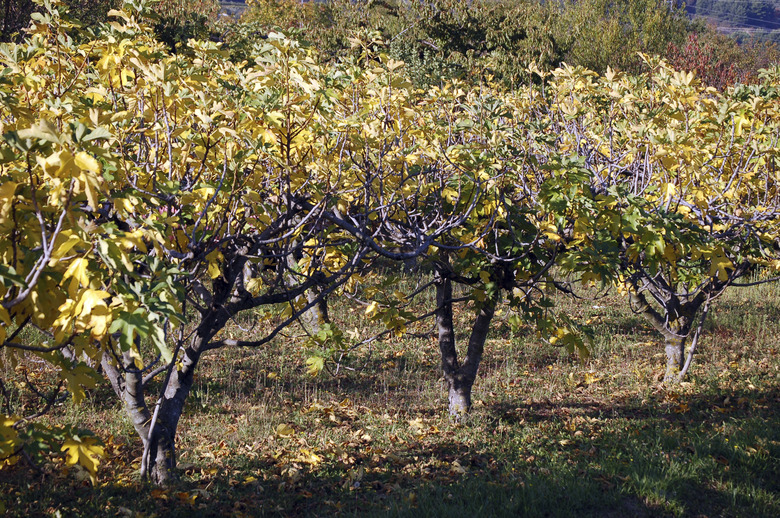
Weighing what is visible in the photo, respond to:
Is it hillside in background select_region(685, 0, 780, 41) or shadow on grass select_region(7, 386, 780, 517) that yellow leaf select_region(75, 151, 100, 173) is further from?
hillside in background select_region(685, 0, 780, 41)

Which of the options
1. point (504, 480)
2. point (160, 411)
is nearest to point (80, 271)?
point (160, 411)

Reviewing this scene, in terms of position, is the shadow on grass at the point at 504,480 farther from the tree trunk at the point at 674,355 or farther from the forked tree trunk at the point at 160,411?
the tree trunk at the point at 674,355

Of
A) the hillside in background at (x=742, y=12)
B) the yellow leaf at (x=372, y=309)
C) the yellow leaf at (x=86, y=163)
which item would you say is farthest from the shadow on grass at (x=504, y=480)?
the hillside in background at (x=742, y=12)

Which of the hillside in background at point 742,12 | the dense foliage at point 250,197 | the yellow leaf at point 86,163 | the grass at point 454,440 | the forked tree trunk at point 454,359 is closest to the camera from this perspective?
the yellow leaf at point 86,163

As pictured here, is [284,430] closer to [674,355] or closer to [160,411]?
[160,411]

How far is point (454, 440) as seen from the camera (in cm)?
514

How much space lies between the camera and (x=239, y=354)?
754 centimetres

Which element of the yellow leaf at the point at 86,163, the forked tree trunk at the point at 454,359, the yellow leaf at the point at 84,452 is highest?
the yellow leaf at the point at 86,163

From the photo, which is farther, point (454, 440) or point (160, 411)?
point (454, 440)

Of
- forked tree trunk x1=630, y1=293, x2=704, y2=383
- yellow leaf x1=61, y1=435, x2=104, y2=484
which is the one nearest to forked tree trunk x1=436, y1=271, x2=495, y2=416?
forked tree trunk x1=630, y1=293, x2=704, y2=383

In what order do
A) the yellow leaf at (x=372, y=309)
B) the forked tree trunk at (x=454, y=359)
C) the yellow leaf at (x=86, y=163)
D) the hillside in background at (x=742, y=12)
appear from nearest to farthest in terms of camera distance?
the yellow leaf at (x=86, y=163), the yellow leaf at (x=372, y=309), the forked tree trunk at (x=454, y=359), the hillside in background at (x=742, y=12)

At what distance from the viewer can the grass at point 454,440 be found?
3748 mm

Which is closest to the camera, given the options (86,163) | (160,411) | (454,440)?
(86,163)

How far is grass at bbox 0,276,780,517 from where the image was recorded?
3748 mm
